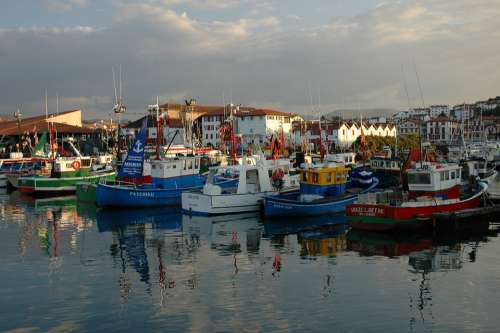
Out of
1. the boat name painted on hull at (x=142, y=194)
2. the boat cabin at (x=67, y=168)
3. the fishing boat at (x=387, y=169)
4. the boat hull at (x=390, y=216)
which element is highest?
the boat cabin at (x=67, y=168)

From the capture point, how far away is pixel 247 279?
60.4ft

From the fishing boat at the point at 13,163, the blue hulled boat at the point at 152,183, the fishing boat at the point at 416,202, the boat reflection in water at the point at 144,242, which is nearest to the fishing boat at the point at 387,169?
the blue hulled boat at the point at 152,183

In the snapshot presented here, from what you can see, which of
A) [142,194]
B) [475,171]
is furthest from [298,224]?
[475,171]

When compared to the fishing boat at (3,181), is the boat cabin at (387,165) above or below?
above

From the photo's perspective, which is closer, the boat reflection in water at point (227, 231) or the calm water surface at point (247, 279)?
the calm water surface at point (247, 279)

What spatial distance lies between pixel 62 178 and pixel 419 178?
108ft

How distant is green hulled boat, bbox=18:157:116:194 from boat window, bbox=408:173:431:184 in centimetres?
2775

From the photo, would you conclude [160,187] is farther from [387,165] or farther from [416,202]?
[387,165]

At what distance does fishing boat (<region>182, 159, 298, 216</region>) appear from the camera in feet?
108

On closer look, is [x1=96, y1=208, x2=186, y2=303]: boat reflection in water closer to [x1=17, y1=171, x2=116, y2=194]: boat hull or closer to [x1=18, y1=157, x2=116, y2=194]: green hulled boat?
[x1=17, y1=171, x2=116, y2=194]: boat hull

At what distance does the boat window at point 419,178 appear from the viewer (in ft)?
89.6

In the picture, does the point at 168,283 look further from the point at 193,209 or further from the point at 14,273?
the point at 193,209

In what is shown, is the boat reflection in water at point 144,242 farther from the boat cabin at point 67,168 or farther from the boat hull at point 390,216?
the boat cabin at point 67,168

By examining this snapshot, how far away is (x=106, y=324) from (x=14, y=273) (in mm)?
7424
